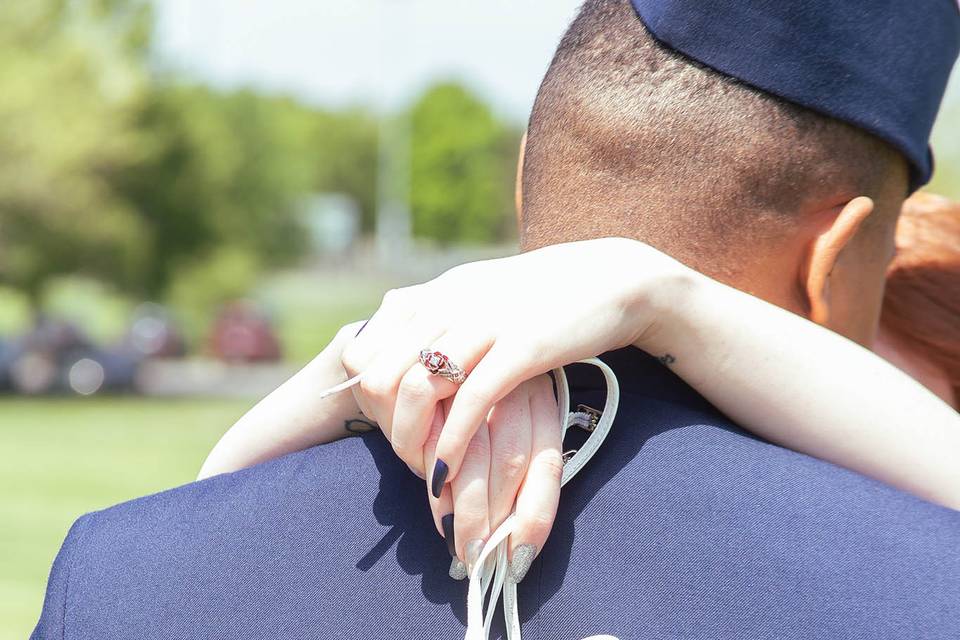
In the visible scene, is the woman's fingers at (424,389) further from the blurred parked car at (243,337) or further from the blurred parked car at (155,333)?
the blurred parked car at (155,333)

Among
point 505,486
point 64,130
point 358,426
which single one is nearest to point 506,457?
point 505,486

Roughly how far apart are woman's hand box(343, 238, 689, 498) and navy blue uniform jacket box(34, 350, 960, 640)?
0.47 feet

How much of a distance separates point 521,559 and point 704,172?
1.83ft

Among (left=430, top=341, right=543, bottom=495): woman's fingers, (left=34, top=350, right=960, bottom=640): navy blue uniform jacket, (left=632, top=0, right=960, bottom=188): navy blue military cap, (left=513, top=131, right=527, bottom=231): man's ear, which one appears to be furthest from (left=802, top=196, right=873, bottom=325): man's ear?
(left=430, top=341, right=543, bottom=495): woman's fingers

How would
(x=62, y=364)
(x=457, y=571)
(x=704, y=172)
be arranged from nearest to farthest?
(x=457, y=571) < (x=704, y=172) < (x=62, y=364)

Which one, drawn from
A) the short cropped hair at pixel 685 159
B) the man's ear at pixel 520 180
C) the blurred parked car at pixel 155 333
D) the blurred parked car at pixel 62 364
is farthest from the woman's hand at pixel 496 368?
the blurred parked car at pixel 155 333

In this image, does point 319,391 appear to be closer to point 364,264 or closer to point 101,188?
point 101,188

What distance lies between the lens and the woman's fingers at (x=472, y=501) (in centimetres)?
112

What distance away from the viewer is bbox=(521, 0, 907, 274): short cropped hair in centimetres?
139

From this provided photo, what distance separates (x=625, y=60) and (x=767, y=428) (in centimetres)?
52

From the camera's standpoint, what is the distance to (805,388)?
1261mm

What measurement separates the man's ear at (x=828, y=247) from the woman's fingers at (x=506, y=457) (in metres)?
0.51

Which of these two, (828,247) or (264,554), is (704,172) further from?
(264,554)

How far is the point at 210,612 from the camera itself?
1274 mm
